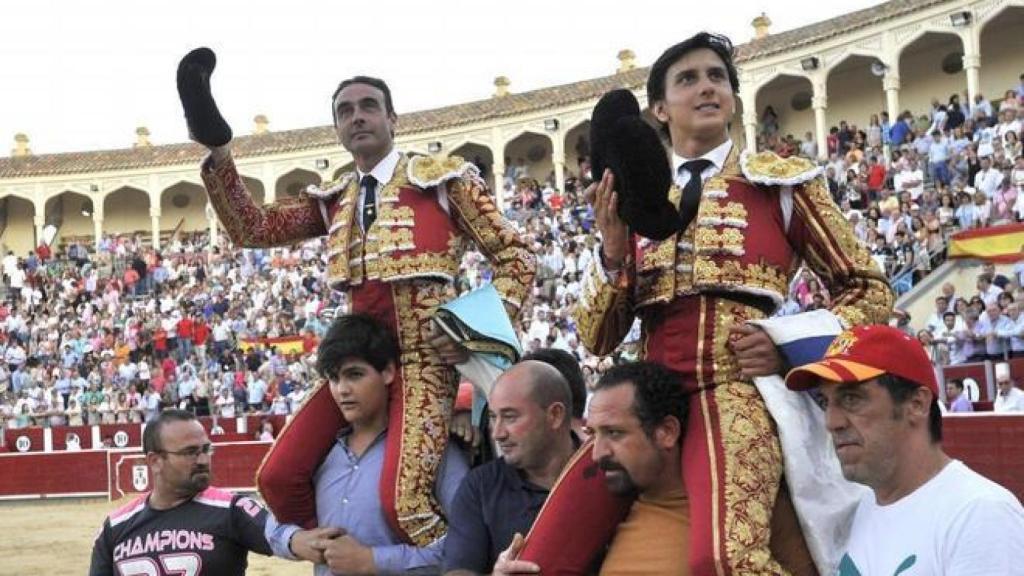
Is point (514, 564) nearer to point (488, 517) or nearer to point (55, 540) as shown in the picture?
point (488, 517)

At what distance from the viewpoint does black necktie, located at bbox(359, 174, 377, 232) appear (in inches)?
133

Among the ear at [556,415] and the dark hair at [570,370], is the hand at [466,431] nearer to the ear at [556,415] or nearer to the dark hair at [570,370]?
the dark hair at [570,370]

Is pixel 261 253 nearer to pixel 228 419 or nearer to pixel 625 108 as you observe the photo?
pixel 228 419

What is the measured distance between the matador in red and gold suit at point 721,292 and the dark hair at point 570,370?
561mm

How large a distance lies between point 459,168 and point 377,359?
0.57 meters

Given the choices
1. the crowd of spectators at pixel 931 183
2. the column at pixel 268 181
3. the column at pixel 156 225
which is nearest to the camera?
the crowd of spectators at pixel 931 183

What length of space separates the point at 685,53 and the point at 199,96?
128 centimetres

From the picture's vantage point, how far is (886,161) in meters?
15.8

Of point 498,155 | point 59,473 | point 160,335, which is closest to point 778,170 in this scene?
point 59,473

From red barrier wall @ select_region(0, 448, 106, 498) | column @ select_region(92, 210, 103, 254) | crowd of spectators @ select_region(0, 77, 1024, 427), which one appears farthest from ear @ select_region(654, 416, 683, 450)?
column @ select_region(92, 210, 103, 254)

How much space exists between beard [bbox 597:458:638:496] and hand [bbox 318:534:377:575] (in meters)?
0.81

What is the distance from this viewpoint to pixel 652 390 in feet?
8.45

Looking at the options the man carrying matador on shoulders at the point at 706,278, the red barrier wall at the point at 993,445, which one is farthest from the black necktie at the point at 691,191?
the red barrier wall at the point at 993,445

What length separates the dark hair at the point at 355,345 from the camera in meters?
3.16
